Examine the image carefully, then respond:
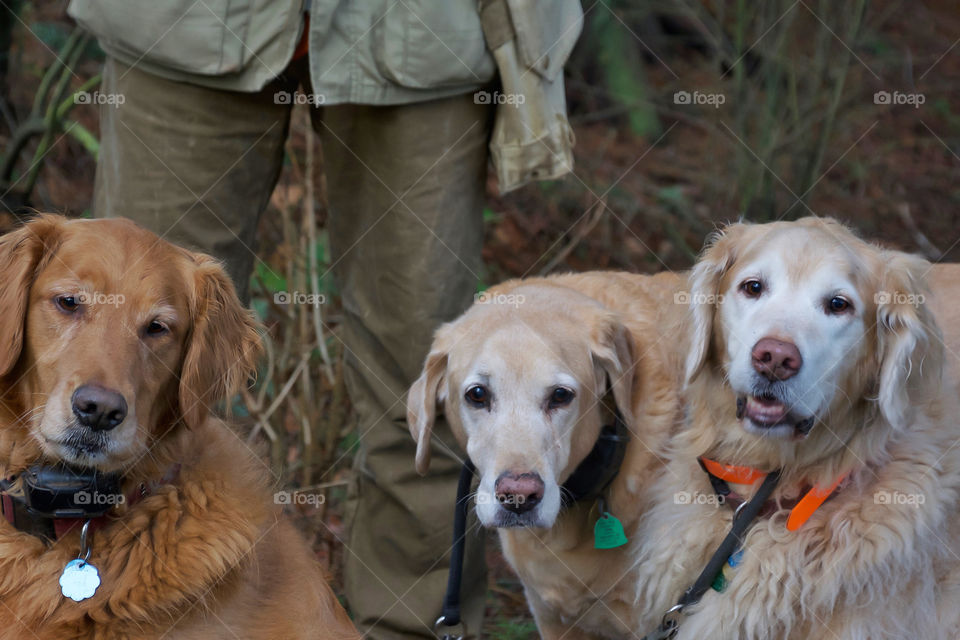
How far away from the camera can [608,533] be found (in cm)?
345

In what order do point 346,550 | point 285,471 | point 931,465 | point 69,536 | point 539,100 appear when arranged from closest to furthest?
point 69,536 < point 931,465 < point 539,100 < point 346,550 < point 285,471

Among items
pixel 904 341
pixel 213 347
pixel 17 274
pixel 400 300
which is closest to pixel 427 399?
pixel 400 300

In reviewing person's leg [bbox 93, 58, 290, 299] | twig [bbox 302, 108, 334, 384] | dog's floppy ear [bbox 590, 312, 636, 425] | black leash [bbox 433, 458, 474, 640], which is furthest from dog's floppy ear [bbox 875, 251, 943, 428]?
twig [bbox 302, 108, 334, 384]

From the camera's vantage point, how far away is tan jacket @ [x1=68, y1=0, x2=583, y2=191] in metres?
3.37

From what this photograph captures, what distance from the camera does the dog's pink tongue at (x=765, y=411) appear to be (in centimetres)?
306

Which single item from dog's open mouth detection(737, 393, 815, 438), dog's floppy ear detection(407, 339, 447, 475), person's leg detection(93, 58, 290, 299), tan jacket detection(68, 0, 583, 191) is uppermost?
tan jacket detection(68, 0, 583, 191)

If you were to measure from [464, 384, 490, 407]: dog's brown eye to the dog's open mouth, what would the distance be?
30.8 inches

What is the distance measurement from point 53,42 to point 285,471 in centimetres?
291

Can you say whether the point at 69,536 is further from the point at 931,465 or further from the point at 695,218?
the point at 695,218

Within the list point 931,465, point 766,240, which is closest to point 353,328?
point 766,240

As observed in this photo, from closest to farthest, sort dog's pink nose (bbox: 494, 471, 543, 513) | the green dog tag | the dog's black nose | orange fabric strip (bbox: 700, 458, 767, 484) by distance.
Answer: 1. the dog's black nose
2. dog's pink nose (bbox: 494, 471, 543, 513)
3. orange fabric strip (bbox: 700, 458, 767, 484)
4. the green dog tag

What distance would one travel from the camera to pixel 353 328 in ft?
13.3

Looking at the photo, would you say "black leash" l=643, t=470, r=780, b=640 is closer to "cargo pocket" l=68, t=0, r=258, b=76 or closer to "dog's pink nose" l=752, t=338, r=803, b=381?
"dog's pink nose" l=752, t=338, r=803, b=381

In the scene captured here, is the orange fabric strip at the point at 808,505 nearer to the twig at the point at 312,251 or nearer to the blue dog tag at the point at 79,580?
the blue dog tag at the point at 79,580
